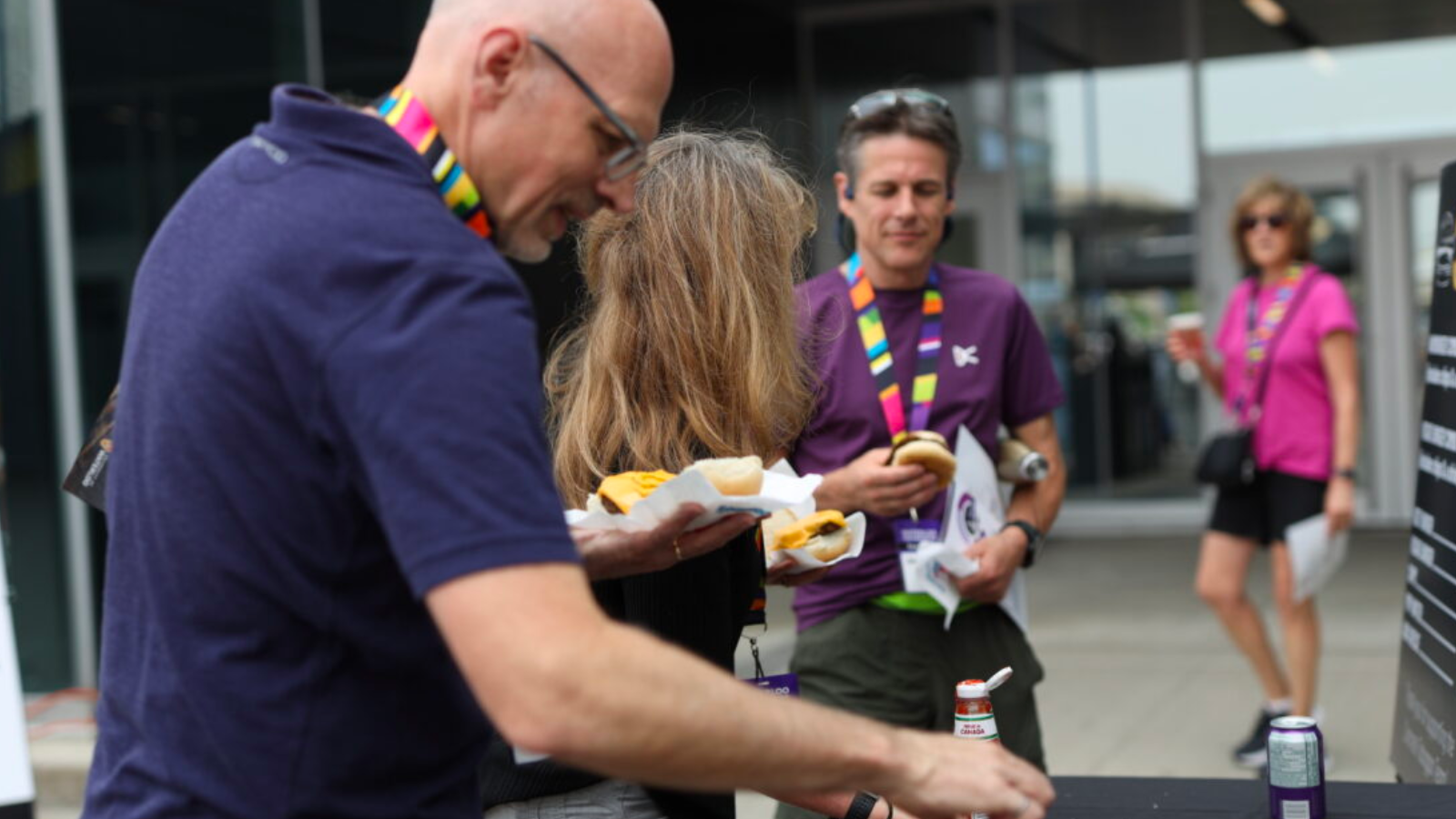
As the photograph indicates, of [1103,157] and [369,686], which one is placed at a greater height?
[1103,157]

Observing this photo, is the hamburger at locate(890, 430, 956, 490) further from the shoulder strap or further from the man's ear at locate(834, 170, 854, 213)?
the shoulder strap

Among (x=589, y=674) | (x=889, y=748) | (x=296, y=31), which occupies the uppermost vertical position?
(x=296, y=31)

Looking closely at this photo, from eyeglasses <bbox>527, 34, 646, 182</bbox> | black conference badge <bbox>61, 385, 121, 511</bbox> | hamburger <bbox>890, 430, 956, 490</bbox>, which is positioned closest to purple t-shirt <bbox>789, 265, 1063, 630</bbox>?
hamburger <bbox>890, 430, 956, 490</bbox>

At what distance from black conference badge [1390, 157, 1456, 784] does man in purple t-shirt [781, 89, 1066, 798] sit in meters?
0.76

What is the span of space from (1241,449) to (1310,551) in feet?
1.44

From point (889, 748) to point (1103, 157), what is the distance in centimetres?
1131

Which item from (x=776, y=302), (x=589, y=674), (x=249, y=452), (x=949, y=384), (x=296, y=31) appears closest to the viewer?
(x=589, y=674)

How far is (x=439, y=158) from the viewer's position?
4.79 ft

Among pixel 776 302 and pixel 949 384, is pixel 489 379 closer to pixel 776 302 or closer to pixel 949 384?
pixel 776 302

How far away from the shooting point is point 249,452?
1352mm

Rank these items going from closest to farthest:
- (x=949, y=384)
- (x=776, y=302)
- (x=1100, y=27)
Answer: (x=776, y=302) < (x=949, y=384) < (x=1100, y=27)

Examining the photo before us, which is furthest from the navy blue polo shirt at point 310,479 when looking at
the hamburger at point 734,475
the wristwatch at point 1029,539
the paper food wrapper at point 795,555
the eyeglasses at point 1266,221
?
the eyeglasses at point 1266,221

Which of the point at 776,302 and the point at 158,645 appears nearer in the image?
the point at 158,645

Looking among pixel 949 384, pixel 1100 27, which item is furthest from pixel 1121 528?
pixel 949 384
